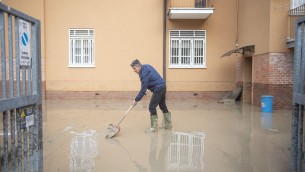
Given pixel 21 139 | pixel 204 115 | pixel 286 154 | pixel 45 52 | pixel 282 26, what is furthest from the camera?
pixel 45 52

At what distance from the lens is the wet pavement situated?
16.0 feet

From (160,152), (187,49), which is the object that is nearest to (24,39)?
(160,152)

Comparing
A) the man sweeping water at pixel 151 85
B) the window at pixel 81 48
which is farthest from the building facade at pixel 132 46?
the man sweeping water at pixel 151 85

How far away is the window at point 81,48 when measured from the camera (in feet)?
46.5

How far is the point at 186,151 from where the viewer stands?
18.8 ft

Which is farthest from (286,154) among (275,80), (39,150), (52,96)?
(52,96)

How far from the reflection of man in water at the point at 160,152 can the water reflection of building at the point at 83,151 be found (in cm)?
99

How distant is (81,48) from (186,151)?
32.5 ft

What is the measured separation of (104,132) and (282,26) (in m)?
7.35

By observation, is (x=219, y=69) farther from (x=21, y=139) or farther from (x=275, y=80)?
(x=21, y=139)

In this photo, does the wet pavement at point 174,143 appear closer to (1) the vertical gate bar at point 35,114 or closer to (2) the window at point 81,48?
(1) the vertical gate bar at point 35,114

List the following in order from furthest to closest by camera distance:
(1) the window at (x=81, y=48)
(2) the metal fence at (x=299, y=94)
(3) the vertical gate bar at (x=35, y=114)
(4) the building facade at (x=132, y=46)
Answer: (1) the window at (x=81, y=48) < (4) the building facade at (x=132, y=46) < (2) the metal fence at (x=299, y=94) < (3) the vertical gate bar at (x=35, y=114)

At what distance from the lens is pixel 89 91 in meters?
14.2

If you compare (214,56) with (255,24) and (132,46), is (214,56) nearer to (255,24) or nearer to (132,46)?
(255,24)
